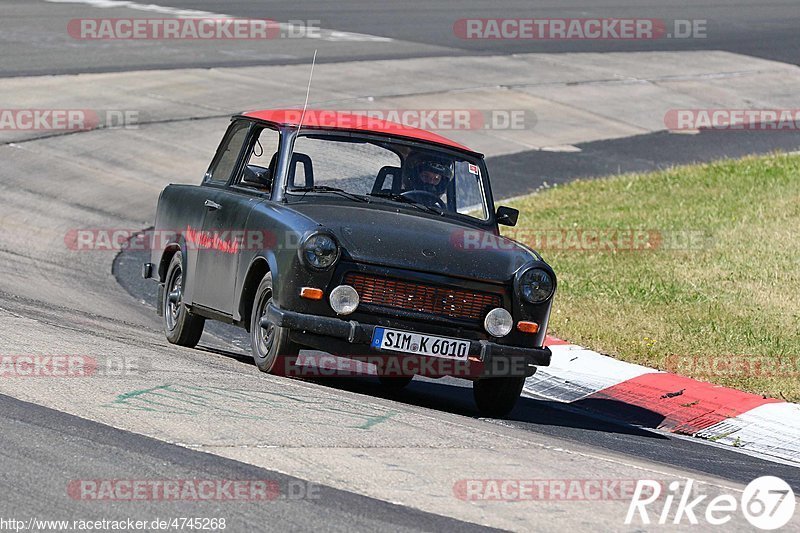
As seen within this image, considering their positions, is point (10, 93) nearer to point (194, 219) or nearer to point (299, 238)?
point (194, 219)

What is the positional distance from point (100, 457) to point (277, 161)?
3.46 metres

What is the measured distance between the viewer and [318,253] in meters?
7.29

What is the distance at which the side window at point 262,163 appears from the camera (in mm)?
8398

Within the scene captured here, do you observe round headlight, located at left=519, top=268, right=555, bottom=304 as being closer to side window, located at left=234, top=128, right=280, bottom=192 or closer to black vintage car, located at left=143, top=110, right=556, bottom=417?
black vintage car, located at left=143, top=110, right=556, bottom=417

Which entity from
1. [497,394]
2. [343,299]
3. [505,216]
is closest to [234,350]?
[505,216]

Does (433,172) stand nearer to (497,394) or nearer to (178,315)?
(497,394)

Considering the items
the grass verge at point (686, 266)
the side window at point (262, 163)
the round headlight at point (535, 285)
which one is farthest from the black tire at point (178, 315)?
the grass verge at point (686, 266)

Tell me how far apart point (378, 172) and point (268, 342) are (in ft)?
4.63

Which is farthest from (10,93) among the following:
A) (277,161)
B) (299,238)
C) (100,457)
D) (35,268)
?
(100,457)

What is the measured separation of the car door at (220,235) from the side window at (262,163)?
15 centimetres

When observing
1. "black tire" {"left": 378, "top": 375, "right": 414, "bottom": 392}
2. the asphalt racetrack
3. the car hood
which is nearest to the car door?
the asphalt racetrack

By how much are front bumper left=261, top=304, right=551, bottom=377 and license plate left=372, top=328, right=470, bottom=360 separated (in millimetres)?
34

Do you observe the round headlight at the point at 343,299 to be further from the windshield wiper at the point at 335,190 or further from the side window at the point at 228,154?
the side window at the point at 228,154

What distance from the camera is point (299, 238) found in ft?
24.1
